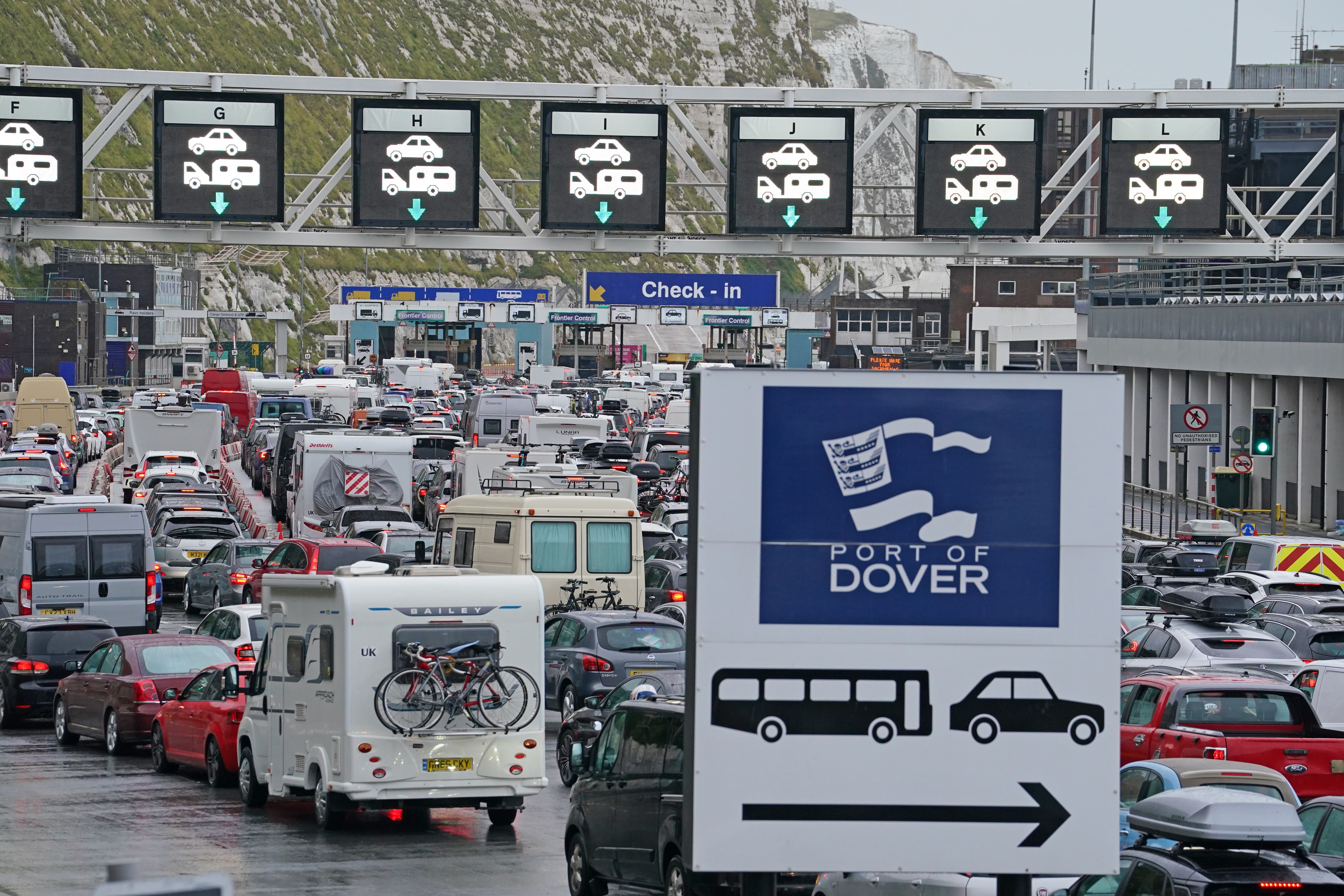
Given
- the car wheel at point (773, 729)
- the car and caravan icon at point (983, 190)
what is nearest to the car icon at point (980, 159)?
the car and caravan icon at point (983, 190)

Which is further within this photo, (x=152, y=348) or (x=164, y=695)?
(x=152, y=348)

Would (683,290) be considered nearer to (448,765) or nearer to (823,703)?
(448,765)

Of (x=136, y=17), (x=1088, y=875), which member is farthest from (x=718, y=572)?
(x=136, y=17)

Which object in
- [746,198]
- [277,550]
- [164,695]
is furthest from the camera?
[277,550]

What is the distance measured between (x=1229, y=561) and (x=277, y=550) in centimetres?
1619

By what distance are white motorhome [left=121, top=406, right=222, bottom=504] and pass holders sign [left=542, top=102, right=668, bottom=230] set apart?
2680 centimetres

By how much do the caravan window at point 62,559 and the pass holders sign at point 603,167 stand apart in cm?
850

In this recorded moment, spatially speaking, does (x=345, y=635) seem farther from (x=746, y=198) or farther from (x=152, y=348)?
(x=152, y=348)

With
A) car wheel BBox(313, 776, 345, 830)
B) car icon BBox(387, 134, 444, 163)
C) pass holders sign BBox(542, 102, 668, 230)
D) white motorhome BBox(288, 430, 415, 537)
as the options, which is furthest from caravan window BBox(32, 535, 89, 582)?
car wheel BBox(313, 776, 345, 830)

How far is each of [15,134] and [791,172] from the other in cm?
1142

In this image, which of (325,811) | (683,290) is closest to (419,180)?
(325,811)

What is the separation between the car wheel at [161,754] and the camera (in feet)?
68.0

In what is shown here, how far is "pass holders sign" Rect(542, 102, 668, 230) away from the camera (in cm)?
2919

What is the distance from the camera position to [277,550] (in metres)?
32.4
